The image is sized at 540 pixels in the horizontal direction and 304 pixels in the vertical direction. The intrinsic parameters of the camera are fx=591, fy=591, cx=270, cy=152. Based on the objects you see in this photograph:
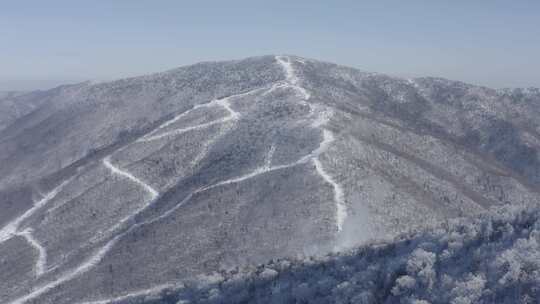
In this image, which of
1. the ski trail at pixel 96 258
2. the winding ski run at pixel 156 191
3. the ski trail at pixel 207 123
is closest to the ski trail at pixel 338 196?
the winding ski run at pixel 156 191

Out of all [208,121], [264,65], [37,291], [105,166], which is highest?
[264,65]

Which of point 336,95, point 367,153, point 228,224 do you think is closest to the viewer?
point 228,224

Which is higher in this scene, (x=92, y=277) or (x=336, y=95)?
(x=336, y=95)

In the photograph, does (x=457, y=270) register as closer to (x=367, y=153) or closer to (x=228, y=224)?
(x=228, y=224)

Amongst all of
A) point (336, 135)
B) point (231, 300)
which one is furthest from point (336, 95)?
point (231, 300)

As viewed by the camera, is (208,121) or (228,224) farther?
(208,121)

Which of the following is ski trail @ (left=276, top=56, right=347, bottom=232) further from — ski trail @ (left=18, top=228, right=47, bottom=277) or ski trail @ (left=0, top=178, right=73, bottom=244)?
ski trail @ (left=0, top=178, right=73, bottom=244)

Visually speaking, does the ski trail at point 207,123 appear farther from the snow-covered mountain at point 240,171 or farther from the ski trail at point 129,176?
the ski trail at point 129,176
